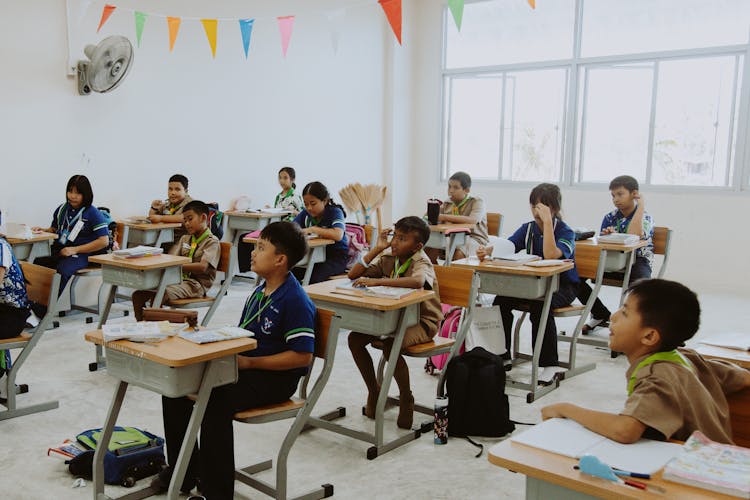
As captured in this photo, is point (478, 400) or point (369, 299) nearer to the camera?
point (369, 299)

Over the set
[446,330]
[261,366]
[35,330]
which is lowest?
[446,330]

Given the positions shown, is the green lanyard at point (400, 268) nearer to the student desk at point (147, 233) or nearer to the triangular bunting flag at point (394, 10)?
the triangular bunting flag at point (394, 10)

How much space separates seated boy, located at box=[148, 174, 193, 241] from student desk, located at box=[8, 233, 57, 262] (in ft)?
3.60

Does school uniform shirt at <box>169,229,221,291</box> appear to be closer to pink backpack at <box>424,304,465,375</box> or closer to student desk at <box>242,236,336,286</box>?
student desk at <box>242,236,336,286</box>

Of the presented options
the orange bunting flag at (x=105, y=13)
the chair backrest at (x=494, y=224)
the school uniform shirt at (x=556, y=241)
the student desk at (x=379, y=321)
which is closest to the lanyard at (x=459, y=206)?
the chair backrest at (x=494, y=224)

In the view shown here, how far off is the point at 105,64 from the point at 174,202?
128cm

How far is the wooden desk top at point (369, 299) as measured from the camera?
288cm

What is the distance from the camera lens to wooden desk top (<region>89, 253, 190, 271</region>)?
3834 mm

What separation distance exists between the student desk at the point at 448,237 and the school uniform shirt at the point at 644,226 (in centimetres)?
117

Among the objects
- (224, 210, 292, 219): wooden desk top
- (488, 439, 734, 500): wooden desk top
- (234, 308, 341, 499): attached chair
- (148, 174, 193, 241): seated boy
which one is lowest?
(234, 308, 341, 499): attached chair

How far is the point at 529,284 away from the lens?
148 inches

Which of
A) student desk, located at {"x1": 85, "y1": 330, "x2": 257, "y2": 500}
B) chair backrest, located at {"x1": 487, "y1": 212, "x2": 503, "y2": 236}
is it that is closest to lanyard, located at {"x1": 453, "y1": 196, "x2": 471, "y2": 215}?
chair backrest, located at {"x1": 487, "y1": 212, "x2": 503, "y2": 236}

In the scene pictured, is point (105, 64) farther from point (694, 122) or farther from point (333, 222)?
point (694, 122)

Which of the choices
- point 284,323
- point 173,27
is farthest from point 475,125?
point 284,323
